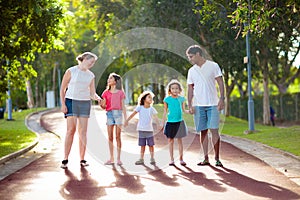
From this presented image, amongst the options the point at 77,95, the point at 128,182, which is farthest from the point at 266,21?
the point at 128,182

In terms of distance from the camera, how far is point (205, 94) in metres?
9.77

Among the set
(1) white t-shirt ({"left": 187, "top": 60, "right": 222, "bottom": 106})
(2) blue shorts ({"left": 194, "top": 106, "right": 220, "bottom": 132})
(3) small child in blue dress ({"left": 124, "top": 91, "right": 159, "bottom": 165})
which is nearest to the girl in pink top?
(3) small child in blue dress ({"left": 124, "top": 91, "right": 159, "bottom": 165})

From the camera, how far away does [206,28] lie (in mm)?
25656

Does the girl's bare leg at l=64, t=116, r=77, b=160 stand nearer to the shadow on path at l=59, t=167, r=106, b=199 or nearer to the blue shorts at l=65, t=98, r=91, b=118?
the blue shorts at l=65, t=98, r=91, b=118

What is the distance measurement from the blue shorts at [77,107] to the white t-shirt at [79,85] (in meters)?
0.08

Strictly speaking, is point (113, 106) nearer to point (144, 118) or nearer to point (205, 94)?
point (144, 118)

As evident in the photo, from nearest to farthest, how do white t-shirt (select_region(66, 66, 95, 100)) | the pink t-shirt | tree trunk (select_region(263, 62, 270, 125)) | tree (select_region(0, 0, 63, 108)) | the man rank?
the man < white t-shirt (select_region(66, 66, 95, 100)) < the pink t-shirt < tree (select_region(0, 0, 63, 108)) < tree trunk (select_region(263, 62, 270, 125))

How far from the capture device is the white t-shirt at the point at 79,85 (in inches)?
394

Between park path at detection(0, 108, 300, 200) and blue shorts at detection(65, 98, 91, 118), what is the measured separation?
39.3 inches

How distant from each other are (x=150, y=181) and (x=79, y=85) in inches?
104

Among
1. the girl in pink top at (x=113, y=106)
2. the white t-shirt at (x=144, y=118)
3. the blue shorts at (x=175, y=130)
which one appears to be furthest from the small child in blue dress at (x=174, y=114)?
the girl in pink top at (x=113, y=106)

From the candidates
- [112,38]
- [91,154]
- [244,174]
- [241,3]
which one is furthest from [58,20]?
[112,38]

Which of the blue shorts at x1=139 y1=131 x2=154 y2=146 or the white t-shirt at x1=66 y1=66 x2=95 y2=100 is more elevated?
the white t-shirt at x1=66 y1=66 x2=95 y2=100

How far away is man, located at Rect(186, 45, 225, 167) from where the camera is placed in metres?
9.74
